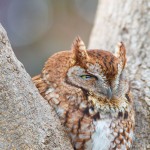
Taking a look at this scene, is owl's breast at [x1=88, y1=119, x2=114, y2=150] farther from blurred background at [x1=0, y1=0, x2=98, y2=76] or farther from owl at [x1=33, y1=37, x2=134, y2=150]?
blurred background at [x1=0, y1=0, x2=98, y2=76]

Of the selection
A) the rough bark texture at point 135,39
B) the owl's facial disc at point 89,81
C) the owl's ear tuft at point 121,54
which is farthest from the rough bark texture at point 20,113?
the rough bark texture at point 135,39

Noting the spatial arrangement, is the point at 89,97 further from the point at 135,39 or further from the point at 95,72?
the point at 135,39

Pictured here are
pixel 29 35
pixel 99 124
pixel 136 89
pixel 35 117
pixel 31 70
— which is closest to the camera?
pixel 35 117

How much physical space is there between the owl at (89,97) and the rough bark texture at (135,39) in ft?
0.89

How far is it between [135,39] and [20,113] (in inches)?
54.4

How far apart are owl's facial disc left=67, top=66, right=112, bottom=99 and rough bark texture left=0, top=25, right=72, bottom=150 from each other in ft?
0.89

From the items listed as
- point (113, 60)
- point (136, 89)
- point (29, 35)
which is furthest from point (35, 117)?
point (29, 35)

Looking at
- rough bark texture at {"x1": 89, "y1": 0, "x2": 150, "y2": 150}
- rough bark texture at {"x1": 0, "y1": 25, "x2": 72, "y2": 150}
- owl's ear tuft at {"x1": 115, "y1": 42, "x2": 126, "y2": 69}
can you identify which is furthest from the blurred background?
rough bark texture at {"x1": 0, "y1": 25, "x2": 72, "y2": 150}

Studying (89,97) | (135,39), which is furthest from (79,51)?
(135,39)

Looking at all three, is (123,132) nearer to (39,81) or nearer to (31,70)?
(39,81)

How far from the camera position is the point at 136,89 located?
120 inches

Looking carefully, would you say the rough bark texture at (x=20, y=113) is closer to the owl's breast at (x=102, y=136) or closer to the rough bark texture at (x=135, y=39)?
the owl's breast at (x=102, y=136)

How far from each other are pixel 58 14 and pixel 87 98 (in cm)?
672

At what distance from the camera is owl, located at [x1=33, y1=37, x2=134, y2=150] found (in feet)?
8.31
